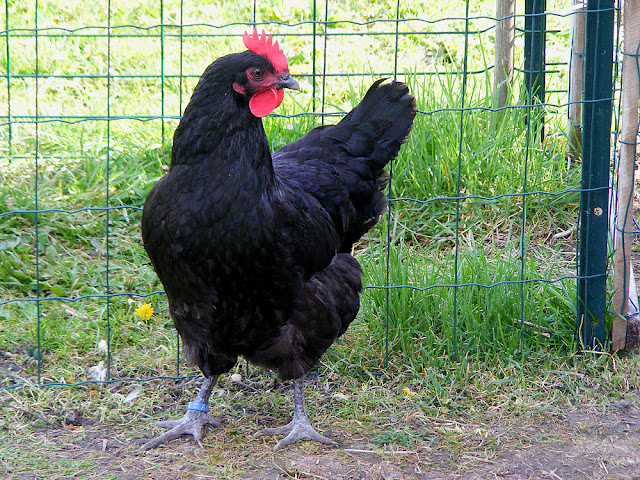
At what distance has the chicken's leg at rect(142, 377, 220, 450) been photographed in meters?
3.06

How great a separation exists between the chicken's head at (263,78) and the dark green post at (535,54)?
103 inches

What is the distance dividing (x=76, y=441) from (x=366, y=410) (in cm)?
129

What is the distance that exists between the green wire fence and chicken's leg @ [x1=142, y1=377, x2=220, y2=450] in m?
0.28

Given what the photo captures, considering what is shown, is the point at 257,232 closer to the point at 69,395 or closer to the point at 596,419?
the point at 69,395

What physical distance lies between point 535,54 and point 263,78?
2.99 m

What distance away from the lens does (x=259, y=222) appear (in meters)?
2.67

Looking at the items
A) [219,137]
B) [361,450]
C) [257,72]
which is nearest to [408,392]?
[361,450]

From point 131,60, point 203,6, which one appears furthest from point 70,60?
point 203,6

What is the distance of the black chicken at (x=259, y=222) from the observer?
8.54 feet

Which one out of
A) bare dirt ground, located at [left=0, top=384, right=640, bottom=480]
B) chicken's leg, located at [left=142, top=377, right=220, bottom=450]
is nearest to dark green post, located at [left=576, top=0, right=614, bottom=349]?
bare dirt ground, located at [left=0, top=384, right=640, bottom=480]

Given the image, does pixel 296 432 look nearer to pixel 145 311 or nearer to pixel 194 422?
pixel 194 422

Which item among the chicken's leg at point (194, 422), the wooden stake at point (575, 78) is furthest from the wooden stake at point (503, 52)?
the chicken's leg at point (194, 422)

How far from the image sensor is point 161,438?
10.0ft

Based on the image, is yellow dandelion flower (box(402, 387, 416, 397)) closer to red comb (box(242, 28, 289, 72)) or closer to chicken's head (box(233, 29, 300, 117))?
chicken's head (box(233, 29, 300, 117))
